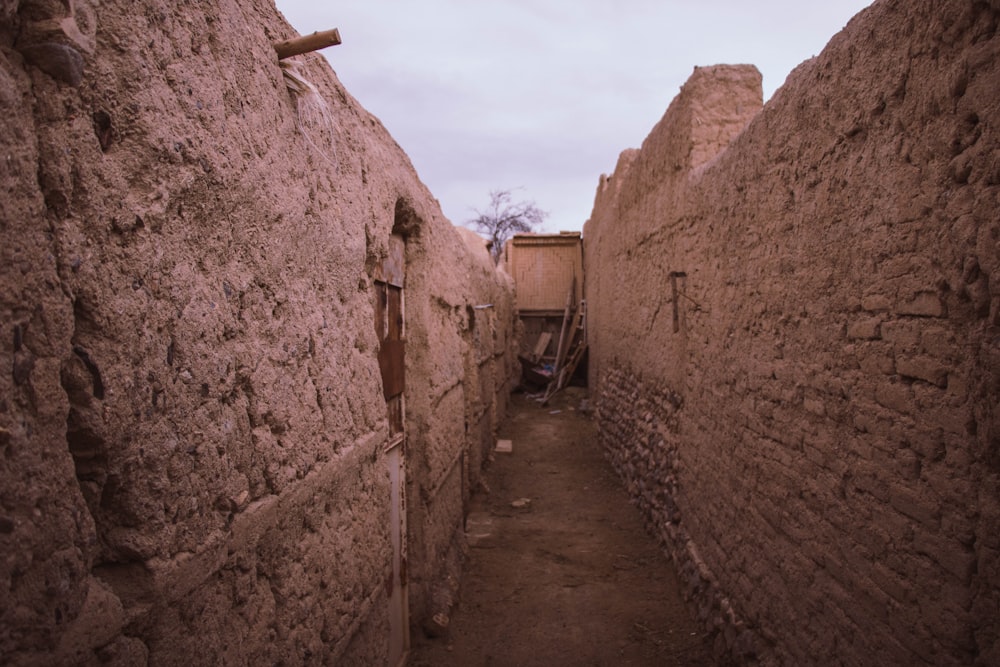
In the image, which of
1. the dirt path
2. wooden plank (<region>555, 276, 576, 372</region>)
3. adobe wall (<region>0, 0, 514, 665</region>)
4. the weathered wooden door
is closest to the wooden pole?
adobe wall (<region>0, 0, 514, 665</region>)

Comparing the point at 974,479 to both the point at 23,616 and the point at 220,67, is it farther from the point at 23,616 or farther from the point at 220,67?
the point at 220,67

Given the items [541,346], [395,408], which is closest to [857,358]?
[395,408]

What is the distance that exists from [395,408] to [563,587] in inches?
85.5

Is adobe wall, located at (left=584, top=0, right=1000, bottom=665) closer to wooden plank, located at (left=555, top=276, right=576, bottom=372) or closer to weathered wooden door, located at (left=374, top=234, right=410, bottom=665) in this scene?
weathered wooden door, located at (left=374, top=234, right=410, bottom=665)

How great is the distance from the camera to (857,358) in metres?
2.33

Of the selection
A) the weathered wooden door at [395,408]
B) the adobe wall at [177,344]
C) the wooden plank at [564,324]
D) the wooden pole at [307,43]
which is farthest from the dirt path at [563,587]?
the wooden plank at [564,324]

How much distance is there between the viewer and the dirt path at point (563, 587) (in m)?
3.73

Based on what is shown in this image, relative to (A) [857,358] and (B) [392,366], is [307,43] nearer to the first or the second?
(B) [392,366]

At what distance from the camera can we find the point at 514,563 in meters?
5.04

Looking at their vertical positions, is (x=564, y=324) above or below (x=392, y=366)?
above

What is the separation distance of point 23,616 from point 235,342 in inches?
30.9

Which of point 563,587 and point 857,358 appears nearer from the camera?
point 857,358

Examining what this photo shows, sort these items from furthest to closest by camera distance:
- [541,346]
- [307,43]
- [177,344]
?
[541,346]
[307,43]
[177,344]

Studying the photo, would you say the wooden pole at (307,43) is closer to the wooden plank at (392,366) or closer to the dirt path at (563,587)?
the wooden plank at (392,366)
